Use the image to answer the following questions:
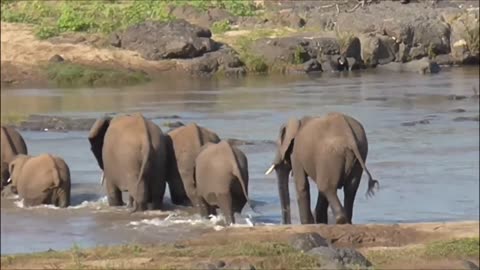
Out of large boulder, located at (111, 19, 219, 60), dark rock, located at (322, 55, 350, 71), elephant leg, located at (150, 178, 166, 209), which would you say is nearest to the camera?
elephant leg, located at (150, 178, 166, 209)

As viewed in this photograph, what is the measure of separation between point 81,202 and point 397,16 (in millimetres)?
14804

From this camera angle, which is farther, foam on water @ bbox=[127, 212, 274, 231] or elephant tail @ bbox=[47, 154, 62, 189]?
foam on water @ bbox=[127, 212, 274, 231]

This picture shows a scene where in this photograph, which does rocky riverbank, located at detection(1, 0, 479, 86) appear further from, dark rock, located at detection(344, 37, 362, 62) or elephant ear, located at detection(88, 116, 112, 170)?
elephant ear, located at detection(88, 116, 112, 170)

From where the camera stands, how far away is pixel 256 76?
66.7 feet

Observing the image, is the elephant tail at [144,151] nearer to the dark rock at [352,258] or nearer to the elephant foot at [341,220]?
the elephant foot at [341,220]

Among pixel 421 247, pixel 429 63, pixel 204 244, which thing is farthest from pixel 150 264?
pixel 429 63

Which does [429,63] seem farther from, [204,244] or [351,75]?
[204,244]

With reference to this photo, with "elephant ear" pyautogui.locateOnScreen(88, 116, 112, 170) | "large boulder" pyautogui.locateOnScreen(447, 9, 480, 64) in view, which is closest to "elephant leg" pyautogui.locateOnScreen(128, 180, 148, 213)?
"elephant ear" pyautogui.locateOnScreen(88, 116, 112, 170)

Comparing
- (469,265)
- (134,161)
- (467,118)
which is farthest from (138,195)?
(467,118)

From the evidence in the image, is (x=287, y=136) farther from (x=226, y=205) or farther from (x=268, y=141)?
(x=268, y=141)

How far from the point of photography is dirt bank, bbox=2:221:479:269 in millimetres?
5918

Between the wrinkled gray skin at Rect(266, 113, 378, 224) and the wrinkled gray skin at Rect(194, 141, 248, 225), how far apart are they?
353 mm

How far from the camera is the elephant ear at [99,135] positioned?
8793 millimetres

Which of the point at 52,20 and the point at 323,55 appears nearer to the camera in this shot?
the point at 52,20
